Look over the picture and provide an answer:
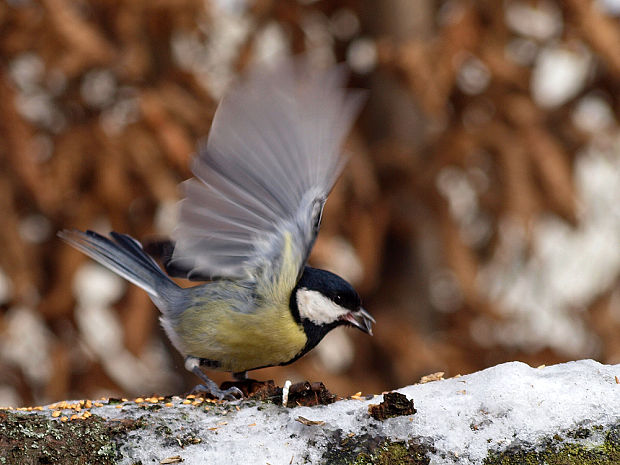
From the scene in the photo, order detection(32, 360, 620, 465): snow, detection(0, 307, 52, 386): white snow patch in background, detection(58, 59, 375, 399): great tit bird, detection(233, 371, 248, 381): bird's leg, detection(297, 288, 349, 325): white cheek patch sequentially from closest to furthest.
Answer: detection(32, 360, 620, 465): snow → detection(58, 59, 375, 399): great tit bird → detection(297, 288, 349, 325): white cheek patch → detection(233, 371, 248, 381): bird's leg → detection(0, 307, 52, 386): white snow patch in background

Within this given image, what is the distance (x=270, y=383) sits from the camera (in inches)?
59.9

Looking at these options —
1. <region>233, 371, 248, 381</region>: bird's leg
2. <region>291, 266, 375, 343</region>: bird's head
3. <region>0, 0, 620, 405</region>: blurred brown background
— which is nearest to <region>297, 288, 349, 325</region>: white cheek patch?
<region>291, 266, 375, 343</region>: bird's head

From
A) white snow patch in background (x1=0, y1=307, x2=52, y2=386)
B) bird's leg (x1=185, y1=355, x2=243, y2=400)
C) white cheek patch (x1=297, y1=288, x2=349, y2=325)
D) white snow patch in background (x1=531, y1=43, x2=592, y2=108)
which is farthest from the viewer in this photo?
white snow patch in background (x1=531, y1=43, x2=592, y2=108)

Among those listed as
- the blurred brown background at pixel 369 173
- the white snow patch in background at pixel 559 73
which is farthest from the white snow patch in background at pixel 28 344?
the white snow patch in background at pixel 559 73

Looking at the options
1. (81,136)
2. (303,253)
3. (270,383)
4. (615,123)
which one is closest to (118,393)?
(81,136)

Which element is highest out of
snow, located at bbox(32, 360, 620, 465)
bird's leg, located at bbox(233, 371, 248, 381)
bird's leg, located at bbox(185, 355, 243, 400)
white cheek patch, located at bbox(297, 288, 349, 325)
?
white cheek patch, located at bbox(297, 288, 349, 325)

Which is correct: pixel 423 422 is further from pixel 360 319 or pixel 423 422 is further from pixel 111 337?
pixel 111 337

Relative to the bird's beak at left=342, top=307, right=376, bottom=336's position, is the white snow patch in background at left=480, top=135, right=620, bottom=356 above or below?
above

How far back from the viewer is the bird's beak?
2.05 m

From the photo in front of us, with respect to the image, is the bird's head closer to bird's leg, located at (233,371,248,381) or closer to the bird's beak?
the bird's beak

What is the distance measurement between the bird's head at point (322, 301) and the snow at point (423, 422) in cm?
55

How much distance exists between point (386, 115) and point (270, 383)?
2.32m

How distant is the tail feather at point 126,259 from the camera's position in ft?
7.41

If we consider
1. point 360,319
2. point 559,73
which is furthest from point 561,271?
point 360,319
